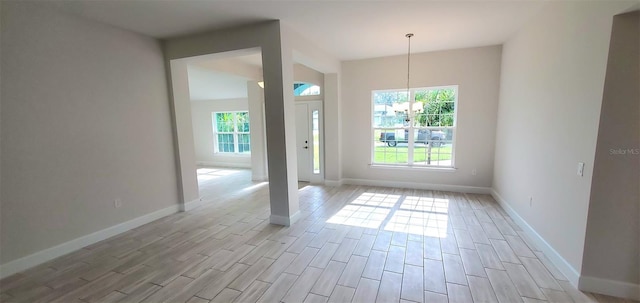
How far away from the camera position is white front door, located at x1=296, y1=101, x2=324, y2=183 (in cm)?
584

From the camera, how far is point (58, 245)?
284cm

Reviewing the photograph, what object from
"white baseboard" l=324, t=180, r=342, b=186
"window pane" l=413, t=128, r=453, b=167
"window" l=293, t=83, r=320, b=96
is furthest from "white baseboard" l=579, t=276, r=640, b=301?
"window" l=293, t=83, r=320, b=96

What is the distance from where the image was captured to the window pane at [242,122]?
27.1ft

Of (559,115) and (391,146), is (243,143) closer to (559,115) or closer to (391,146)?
(391,146)

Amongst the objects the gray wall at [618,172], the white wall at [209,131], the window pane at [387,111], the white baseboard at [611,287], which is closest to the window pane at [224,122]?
the white wall at [209,131]

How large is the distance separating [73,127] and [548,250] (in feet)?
17.5

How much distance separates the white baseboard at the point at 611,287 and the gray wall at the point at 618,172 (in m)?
0.03

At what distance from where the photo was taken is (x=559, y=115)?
253 cm

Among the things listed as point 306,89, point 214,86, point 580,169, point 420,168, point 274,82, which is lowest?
point 420,168

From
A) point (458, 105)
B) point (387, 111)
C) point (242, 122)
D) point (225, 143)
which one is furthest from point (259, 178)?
point (458, 105)

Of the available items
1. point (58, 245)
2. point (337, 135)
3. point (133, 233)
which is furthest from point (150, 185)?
point (337, 135)

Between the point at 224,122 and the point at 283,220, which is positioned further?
the point at 224,122

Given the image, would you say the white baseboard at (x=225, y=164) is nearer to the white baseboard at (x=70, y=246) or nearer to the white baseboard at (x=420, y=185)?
the white baseboard at (x=420, y=185)

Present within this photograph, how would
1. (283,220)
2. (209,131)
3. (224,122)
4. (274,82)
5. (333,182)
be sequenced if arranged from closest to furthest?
1. (274,82)
2. (283,220)
3. (333,182)
4. (224,122)
5. (209,131)
